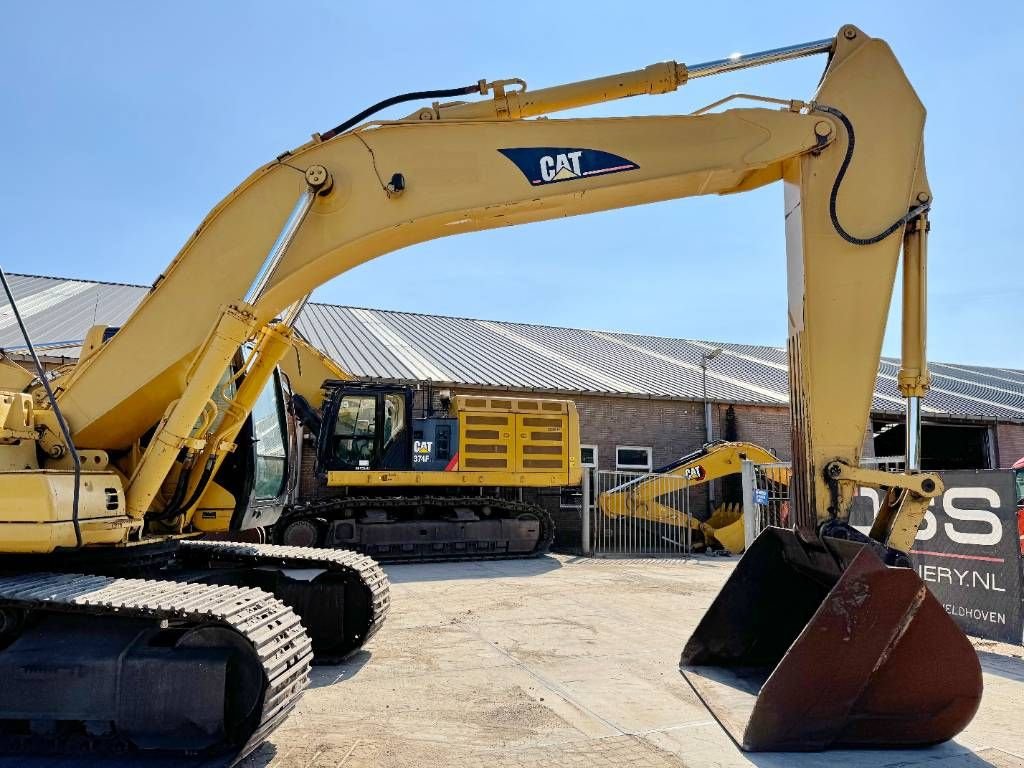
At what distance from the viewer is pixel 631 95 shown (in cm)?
483

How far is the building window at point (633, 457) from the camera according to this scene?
18500 millimetres

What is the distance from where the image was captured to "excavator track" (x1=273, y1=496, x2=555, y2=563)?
12.4 metres

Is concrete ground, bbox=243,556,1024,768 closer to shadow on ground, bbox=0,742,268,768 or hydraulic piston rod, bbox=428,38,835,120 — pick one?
shadow on ground, bbox=0,742,268,768

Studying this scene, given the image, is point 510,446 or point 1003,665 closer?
point 1003,665

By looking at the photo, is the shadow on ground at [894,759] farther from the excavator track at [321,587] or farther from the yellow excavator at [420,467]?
the yellow excavator at [420,467]

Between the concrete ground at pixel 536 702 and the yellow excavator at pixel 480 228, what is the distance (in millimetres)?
250

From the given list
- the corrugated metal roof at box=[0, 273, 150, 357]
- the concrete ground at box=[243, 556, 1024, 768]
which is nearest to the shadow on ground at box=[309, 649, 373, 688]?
the concrete ground at box=[243, 556, 1024, 768]

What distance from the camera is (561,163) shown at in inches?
184

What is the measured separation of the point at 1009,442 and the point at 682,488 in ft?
47.1

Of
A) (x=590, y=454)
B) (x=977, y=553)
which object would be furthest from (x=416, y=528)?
(x=977, y=553)

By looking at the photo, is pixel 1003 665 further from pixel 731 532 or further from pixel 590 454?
pixel 590 454

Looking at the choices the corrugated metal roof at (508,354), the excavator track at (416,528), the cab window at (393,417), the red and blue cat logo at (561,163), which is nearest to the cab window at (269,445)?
the red and blue cat logo at (561,163)

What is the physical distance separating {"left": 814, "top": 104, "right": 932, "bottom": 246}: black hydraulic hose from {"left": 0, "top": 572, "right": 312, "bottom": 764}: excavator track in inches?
154

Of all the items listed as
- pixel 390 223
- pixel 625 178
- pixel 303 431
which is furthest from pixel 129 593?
pixel 303 431
